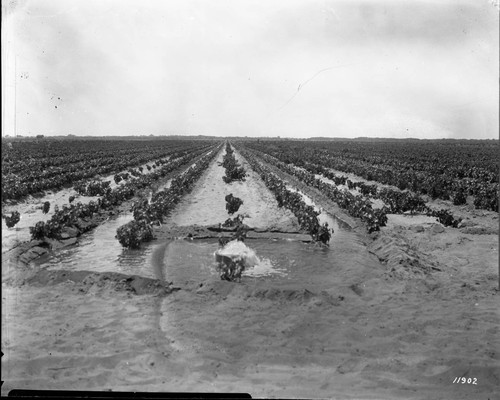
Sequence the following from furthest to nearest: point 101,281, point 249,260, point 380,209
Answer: point 380,209 < point 249,260 < point 101,281

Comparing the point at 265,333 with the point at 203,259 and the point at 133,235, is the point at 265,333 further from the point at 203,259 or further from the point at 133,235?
the point at 133,235

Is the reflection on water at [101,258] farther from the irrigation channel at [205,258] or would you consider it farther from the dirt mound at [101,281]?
the dirt mound at [101,281]

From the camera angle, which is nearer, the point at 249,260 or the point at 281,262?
the point at 249,260

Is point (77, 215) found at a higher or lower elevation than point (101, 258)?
higher

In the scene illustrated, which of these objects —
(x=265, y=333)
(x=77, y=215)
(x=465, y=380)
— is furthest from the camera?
(x=77, y=215)

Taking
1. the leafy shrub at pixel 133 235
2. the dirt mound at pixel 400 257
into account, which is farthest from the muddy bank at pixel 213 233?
the dirt mound at pixel 400 257

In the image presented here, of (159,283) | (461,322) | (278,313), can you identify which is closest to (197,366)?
(278,313)

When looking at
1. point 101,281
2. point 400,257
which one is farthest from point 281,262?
point 101,281

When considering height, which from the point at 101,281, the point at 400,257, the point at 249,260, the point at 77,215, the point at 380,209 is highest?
the point at 380,209
